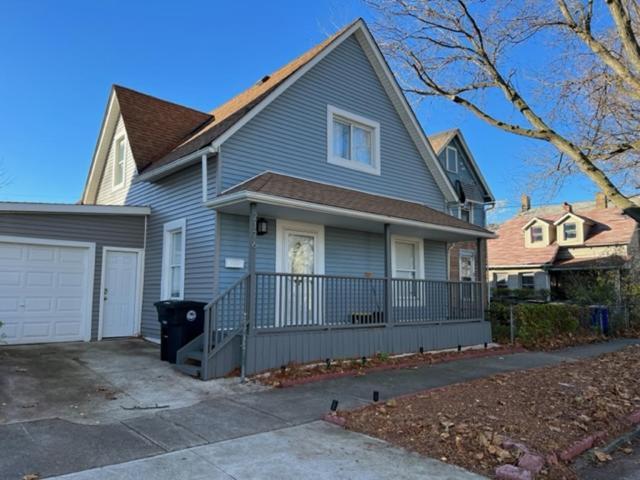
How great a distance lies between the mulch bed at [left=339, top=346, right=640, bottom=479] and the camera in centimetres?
476

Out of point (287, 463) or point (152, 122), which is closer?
point (287, 463)

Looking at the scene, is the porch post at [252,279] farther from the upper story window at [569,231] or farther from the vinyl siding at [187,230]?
the upper story window at [569,231]

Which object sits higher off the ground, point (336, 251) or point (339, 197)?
point (339, 197)

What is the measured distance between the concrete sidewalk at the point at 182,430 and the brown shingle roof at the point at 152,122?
7931mm

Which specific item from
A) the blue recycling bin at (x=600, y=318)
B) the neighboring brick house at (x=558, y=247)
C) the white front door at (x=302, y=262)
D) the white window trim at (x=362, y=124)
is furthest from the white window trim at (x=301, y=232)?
the neighboring brick house at (x=558, y=247)

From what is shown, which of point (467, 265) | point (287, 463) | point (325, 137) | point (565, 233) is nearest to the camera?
point (287, 463)

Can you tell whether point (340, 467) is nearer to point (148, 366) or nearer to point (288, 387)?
point (288, 387)

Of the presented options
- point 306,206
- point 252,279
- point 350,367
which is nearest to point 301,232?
point 306,206

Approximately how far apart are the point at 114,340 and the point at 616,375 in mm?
10827

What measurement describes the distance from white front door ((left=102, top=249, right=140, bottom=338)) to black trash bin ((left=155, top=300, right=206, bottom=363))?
3.10 m

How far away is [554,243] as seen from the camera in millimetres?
29656

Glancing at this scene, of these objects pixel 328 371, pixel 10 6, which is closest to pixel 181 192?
pixel 328 371

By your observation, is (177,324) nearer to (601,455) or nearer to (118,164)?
(601,455)

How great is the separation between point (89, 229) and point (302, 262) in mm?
5080
